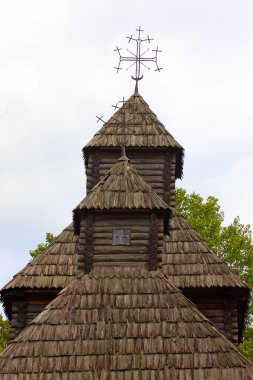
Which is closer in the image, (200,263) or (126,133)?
(200,263)

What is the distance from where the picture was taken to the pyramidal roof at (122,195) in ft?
64.0

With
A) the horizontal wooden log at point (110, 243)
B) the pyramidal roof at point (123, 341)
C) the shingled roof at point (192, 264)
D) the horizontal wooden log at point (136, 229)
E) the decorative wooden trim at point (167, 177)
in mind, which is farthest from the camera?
the decorative wooden trim at point (167, 177)

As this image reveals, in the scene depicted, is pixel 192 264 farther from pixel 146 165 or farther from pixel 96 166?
pixel 96 166

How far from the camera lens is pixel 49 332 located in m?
17.5

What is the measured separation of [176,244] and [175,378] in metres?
5.94

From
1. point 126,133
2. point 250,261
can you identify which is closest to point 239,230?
point 250,261

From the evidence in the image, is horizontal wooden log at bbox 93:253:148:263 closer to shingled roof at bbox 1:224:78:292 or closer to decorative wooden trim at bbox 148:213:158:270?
decorative wooden trim at bbox 148:213:158:270

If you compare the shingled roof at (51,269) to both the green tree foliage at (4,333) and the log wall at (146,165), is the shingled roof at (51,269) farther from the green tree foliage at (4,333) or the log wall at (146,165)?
the green tree foliage at (4,333)

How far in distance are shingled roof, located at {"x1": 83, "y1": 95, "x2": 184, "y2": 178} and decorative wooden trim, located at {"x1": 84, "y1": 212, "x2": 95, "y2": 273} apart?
5.66 metres

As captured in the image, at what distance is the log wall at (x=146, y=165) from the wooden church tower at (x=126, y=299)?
133mm

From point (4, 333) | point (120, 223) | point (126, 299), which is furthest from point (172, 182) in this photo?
point (4, 333)

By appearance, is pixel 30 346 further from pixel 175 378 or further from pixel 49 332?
pixel 175 378

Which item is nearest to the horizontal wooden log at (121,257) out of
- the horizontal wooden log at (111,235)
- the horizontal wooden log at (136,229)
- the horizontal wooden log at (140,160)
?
the horizontal wooden log at (111,235)

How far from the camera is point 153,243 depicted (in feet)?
63.2
